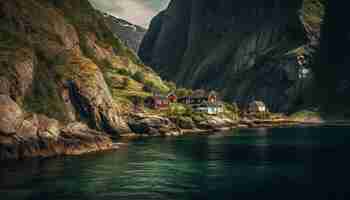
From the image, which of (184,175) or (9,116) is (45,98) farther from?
(184,175)

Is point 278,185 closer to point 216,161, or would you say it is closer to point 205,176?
point 205,176

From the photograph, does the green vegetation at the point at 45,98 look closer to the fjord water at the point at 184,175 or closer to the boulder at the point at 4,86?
the boulder at the point at 4,86

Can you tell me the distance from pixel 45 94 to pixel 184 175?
164 ft

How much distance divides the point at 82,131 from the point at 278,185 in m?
51.5

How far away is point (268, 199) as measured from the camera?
49.6 metres

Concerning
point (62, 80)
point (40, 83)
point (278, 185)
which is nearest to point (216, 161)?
point (278, 185)

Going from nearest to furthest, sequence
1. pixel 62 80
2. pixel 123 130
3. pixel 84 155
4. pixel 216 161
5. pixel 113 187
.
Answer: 1. pixel 113 187
2. pixel 216 161
3. pixel 84 155
4. pixel 62 80
5. pixel 123 130

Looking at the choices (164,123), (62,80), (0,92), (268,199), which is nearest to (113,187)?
(268,199)

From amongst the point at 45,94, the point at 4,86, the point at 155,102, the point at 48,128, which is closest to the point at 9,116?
the point at 4,86

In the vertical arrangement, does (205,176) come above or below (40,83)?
below

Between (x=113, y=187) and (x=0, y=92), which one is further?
(x=0, y=92)

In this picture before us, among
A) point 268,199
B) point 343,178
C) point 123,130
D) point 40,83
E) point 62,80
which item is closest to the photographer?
point 268,199

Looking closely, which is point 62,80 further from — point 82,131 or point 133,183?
point 133,183

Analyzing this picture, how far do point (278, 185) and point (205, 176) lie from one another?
36.1 ft
